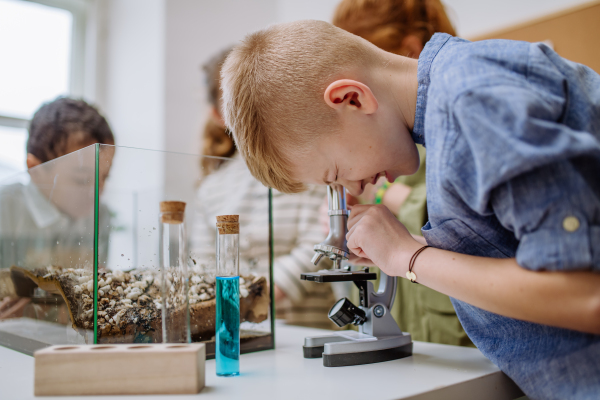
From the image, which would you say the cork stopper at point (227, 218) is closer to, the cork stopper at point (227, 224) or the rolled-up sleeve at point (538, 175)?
the cork stopper at point (227, 224)

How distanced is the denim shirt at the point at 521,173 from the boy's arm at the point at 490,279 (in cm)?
3

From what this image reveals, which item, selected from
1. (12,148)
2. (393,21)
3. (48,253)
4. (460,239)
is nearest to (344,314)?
(460,239)

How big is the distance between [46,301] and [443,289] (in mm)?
744

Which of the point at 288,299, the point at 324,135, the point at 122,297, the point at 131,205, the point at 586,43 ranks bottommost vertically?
the point at 288,299

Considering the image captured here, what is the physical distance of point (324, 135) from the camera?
30.0 inches

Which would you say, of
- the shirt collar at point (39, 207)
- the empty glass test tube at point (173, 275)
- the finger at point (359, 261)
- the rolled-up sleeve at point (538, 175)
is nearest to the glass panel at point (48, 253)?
the shirt collar at point (39, 207)

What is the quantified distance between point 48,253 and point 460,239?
78 cm

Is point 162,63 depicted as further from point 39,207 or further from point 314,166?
point 314,166

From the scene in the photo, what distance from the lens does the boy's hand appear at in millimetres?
730

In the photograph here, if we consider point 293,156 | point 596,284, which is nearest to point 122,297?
point 293,156

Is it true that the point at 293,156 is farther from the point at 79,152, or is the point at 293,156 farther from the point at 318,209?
the point at 318,209

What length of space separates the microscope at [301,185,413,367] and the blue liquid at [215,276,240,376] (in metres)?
0.14

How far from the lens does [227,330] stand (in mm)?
721

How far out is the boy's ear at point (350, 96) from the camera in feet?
2.33
